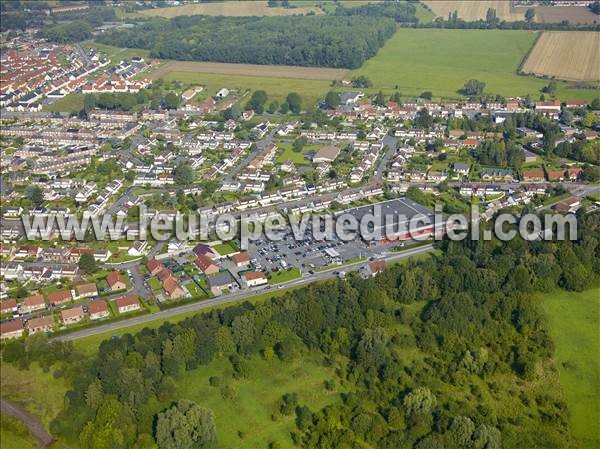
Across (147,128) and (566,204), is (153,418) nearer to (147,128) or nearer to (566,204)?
(566,204)

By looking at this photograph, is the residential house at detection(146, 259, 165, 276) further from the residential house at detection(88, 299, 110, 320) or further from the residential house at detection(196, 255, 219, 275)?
the residential house at detection(88, 299, 110, 320)

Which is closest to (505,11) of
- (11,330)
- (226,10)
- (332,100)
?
(226,10)

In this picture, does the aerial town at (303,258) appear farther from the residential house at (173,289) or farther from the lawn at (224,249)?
the lawn at (224,249)

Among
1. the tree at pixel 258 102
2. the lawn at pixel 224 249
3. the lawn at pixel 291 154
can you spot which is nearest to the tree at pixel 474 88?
the tree at pixel 258 102

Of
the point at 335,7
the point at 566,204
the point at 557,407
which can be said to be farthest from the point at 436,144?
the point at 335,7

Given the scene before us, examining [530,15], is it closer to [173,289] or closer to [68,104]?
[68,104]
